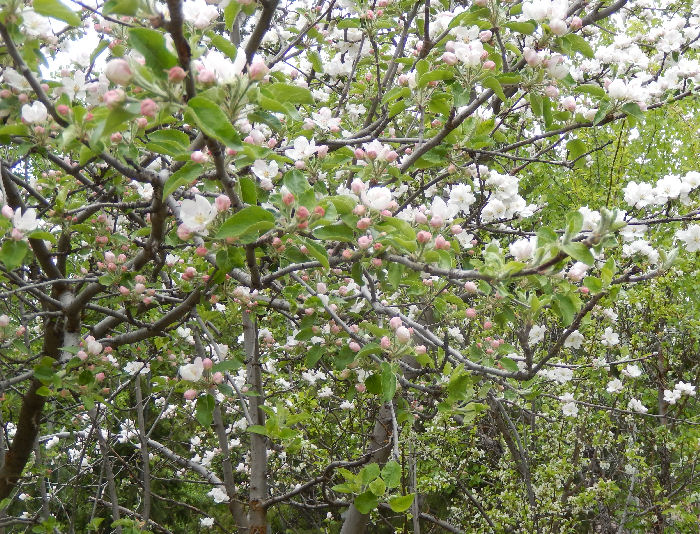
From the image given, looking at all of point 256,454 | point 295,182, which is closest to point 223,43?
point 295,182

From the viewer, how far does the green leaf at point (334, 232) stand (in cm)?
153

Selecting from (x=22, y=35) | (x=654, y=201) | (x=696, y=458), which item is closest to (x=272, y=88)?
(x=22, y=35)

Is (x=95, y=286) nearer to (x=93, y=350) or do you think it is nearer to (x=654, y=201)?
(x=93, y=350)

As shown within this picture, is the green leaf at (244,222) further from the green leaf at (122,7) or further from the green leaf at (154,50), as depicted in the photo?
the green leaf at (122,7)

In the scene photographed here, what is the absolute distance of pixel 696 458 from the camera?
177 inches

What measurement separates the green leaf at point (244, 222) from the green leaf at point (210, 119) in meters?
0.25

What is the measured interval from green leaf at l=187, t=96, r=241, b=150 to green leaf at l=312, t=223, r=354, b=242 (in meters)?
0.49

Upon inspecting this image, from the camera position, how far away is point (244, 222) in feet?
4.36

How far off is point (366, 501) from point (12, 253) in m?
1.23

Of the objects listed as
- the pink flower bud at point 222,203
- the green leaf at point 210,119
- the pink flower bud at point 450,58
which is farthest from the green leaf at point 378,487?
the pink flower bud at point 450,58

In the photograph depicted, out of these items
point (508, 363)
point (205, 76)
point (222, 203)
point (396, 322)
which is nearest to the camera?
point (205, 76)

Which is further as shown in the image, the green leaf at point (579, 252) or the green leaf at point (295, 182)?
the green leaf at point (295, 182)

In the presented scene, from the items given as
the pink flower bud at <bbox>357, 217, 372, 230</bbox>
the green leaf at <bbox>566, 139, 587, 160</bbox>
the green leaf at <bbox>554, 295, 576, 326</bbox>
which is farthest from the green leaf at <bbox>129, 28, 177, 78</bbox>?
the green leaf at <bbox>566, 139, 587, 160</bbox>

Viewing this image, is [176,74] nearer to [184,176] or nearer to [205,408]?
[184,176]
